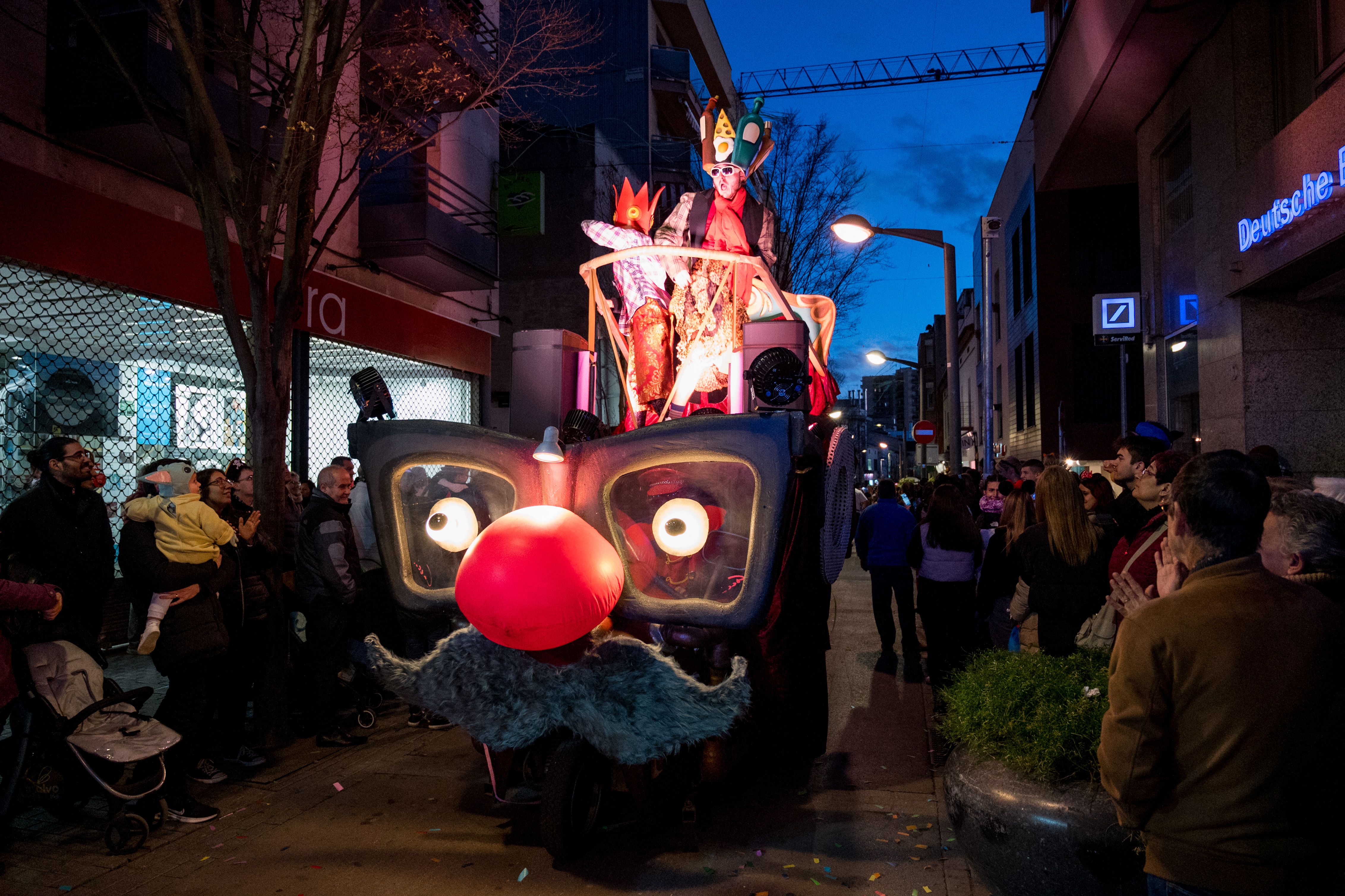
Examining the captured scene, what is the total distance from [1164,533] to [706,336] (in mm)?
3181

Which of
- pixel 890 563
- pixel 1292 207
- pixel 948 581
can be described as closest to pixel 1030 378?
pixel 1292 207

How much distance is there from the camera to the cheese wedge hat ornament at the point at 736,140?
6168mm

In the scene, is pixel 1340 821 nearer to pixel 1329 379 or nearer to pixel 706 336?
pixel 706 336

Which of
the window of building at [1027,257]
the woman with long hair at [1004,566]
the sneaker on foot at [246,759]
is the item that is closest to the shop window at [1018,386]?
the window of building at [1027,257]

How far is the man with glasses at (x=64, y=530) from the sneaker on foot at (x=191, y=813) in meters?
1.12

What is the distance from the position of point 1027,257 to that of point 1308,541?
2293 cm

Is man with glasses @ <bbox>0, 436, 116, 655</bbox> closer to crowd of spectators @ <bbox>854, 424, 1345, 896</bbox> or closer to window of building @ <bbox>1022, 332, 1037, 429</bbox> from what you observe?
crowd of spectators @ <bbox>854, 424, 1345, 896</bbox>

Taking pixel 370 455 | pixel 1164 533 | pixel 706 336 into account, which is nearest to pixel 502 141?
pixel 706 336

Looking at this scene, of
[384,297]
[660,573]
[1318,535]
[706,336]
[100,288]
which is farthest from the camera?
[384,297]

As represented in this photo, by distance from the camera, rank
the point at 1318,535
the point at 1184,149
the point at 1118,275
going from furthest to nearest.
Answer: the point at 1118,275 → the point at 1184,149 → the point at 1318,535

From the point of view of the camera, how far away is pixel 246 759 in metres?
5.54

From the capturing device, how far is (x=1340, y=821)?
2.02m

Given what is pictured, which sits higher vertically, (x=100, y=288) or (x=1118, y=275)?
(x=1118, y=275)

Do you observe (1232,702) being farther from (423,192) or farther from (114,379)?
(423,192)
